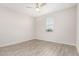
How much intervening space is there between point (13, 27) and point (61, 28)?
1986 mm

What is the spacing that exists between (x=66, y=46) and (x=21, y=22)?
1980 millimetres

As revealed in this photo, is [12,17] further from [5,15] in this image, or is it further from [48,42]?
[48,42]

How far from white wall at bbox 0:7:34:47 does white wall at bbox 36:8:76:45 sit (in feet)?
1.68

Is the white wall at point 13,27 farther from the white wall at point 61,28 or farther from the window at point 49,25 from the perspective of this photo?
the window at point 49,25

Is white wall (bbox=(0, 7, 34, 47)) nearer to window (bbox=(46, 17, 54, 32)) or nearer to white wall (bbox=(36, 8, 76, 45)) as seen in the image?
white wall (bbox=(36, 8, 76, 45))

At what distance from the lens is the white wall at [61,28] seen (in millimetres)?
3760

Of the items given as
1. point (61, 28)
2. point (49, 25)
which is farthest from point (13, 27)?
point (61, 28)

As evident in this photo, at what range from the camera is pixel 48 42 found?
390cm

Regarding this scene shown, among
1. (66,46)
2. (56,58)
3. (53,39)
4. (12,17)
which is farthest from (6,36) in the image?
(56,58)

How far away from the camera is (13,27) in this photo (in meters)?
3.77

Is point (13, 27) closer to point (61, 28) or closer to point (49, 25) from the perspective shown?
point (49, 25)

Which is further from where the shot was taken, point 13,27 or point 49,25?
point 13,27

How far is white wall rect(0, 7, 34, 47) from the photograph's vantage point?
11.7 feet

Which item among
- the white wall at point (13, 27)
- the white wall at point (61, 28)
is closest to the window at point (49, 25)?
the white wall at point (61, 28)
